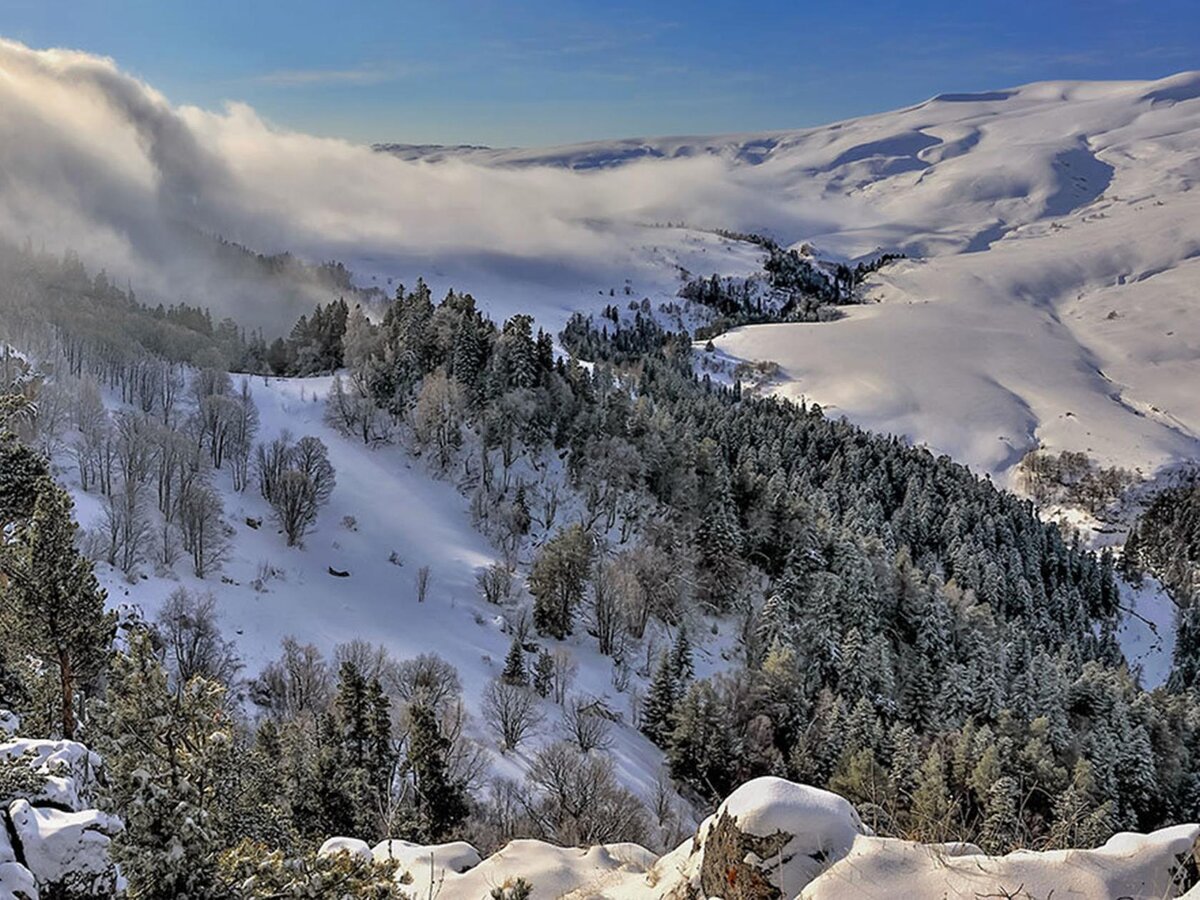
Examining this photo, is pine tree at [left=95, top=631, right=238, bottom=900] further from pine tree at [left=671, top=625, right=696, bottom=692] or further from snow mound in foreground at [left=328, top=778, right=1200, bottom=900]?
pine tree at [left=671, top=625, right=696, bottom=692]

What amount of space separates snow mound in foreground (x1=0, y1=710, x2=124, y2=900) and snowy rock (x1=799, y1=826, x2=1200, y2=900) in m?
9.88

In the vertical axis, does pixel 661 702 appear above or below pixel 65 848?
below

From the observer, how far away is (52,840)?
10.7 meters

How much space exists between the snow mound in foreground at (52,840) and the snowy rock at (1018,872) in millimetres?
9877

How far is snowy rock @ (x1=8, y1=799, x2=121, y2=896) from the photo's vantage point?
10586 mm

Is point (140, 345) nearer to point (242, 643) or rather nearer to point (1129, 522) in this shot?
point (242, 643)

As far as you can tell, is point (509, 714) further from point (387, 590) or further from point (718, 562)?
point (718, 562)

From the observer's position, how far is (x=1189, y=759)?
61.2m

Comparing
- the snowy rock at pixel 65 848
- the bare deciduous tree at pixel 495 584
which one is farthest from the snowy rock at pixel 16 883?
the bare deciduous tree at pixel 495 584

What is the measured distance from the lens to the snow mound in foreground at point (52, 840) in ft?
33.7

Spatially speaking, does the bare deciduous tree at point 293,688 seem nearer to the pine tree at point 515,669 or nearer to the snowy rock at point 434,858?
the pine tree at point 515,669

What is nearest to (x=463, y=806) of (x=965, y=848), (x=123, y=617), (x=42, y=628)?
(x=42, y=628)

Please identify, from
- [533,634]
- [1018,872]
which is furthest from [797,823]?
[533,634]

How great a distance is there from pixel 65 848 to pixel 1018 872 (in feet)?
42.1
